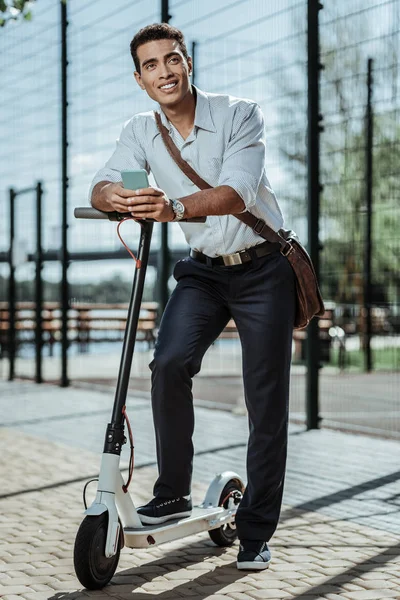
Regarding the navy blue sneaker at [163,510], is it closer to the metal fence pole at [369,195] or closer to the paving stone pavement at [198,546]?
the paving stone pavement at [198,546]

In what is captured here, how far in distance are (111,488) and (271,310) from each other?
89 centimetres

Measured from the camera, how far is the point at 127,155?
409 centimetres

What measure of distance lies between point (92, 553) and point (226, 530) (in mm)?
934

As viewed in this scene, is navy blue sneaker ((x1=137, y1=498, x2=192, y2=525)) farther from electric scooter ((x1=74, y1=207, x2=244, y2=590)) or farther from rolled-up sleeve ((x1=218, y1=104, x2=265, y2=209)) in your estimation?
rolled-up sleeve ((x1=218, y1=104, x2=265, y2=209))

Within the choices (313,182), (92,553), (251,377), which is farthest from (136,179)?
(313,182)

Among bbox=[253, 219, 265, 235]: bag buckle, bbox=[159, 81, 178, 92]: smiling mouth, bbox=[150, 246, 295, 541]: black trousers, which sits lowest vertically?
bbox=[150, 246, 295, 541]: black trousers

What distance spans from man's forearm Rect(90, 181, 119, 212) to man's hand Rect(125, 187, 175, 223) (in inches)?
7.6

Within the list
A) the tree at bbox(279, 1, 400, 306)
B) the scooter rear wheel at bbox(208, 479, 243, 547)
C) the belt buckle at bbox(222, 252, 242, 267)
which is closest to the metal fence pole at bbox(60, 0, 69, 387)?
the tree at bbox(279, 1, 400, 306)

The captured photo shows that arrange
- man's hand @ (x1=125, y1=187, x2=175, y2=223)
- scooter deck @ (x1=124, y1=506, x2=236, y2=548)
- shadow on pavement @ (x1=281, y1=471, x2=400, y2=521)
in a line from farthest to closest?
shadow on pavement @ (x1=281, y1=471, x2=400, y2=521)
scooter deck @ (x1=124, y1=506, x2=236, y2=548)
man's hand @ (x1=125, y1=187, x2=175, y2=223)

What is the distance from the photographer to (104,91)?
35.4 feet

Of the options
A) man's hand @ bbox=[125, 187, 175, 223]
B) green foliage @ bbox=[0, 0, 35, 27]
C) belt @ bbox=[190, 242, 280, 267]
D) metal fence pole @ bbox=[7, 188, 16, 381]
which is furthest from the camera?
metal fence pole @ bbox=[7, 188, 16, 381]

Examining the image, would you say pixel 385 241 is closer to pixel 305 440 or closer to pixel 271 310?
pixel 305 440

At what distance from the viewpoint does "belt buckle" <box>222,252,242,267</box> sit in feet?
13.5

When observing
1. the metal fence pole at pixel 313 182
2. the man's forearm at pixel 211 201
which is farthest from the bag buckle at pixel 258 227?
the metal fence pole at pixel 313 182
